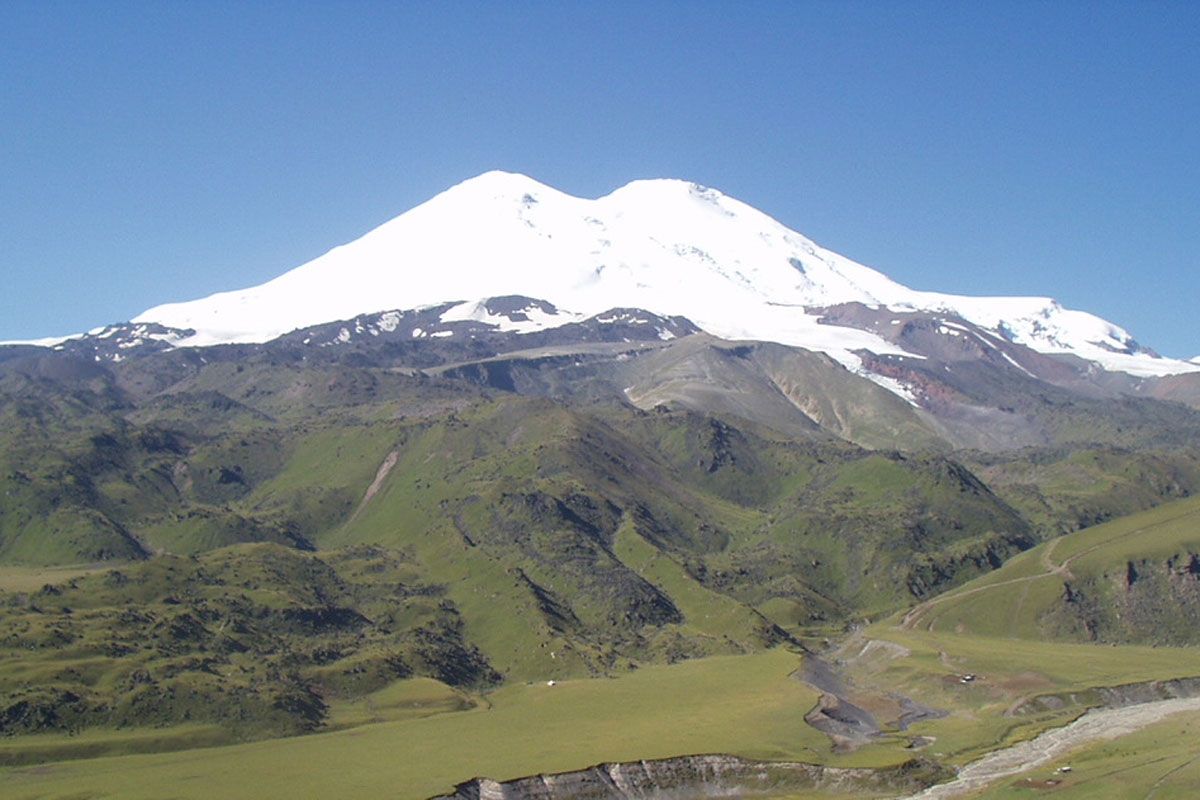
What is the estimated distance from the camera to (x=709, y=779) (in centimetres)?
14625

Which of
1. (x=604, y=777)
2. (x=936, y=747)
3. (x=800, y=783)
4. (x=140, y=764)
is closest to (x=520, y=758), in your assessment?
(x=604, y=777)

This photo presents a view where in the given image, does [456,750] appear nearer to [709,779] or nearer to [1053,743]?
[709,779]

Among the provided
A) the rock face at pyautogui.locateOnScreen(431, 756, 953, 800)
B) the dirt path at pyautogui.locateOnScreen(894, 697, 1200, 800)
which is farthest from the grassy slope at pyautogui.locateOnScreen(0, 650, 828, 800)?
the dirt path at pyautogui.locateOnScreen(894, 697, 1200, 800)

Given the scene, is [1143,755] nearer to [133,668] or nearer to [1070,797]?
[1070,797]

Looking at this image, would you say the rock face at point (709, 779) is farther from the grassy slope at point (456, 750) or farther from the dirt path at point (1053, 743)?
the dirt path at point (1053, 743)

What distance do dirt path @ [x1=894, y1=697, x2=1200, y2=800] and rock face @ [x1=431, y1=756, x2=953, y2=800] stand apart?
4.18 meters

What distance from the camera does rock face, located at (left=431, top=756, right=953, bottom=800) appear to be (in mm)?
140875

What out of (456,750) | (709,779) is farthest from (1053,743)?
(456,750)

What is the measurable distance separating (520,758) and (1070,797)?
6373 centimetres

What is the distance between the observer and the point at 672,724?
16638cm

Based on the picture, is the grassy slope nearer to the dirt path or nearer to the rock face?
the rock face

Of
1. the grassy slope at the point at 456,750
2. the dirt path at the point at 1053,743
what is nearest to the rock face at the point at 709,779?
the grassy slope at the point at 456,750

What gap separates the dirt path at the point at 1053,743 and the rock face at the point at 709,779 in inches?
164

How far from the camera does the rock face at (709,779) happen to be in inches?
5546
